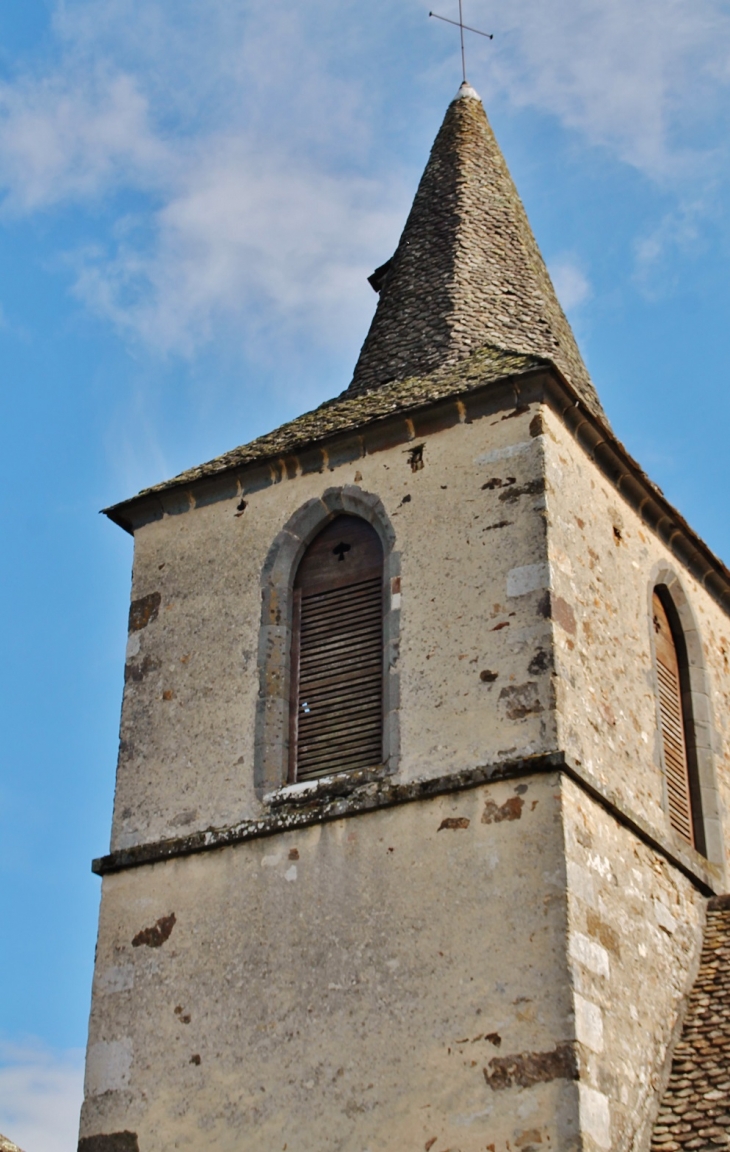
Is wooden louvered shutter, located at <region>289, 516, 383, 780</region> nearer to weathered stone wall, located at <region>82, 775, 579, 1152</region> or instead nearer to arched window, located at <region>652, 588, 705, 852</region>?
weathered stone wall, located at <region>82, 775, 579, 1152</region>

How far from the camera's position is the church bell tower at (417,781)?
34.1 feet

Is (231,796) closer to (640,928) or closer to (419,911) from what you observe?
(419,911)

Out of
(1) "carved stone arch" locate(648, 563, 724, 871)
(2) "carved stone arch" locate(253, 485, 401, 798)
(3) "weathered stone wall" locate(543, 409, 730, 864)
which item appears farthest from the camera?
(1) "carved stone arch" locate(648, 563, 724, 871)

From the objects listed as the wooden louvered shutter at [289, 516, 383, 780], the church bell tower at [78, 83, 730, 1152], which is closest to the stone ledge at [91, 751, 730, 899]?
the church bell tower at [78, 83, 730, 1152]

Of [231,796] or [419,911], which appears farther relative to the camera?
[231,796]

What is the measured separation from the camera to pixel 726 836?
13.1 meters

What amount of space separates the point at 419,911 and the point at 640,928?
141 centimetres

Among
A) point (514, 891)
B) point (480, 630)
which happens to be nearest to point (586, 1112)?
point (514, 891)

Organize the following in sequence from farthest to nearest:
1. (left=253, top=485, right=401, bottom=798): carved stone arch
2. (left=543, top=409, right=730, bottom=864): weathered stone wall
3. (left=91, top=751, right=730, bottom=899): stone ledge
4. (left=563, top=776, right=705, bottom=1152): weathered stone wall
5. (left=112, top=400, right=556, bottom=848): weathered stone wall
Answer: (left=253, top=485, right=401, bottom=798): carved stone arch
(left=543, top=409, right=730, bottom=864): weathered stone wall
(left=112, top=400, right=556, bottom=848): weathered stone wall
(left=91, top=751, right=730, bottom=899): stone ledge
(left=563, top=776, right=705, bottom=1152): weathered stone wall

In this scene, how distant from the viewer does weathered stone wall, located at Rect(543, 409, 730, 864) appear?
11.5 meters

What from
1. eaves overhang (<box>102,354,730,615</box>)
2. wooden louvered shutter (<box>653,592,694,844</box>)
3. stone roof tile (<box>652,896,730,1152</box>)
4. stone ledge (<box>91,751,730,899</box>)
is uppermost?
eaves overhang (<box>102,354,730,615</box>)

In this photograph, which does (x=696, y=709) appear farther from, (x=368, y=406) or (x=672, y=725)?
(x=368, y=406)

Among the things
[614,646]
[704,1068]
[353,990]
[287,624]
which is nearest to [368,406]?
[287,624]

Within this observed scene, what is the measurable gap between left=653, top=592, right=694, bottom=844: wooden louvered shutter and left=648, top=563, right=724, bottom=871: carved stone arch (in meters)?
0.07
